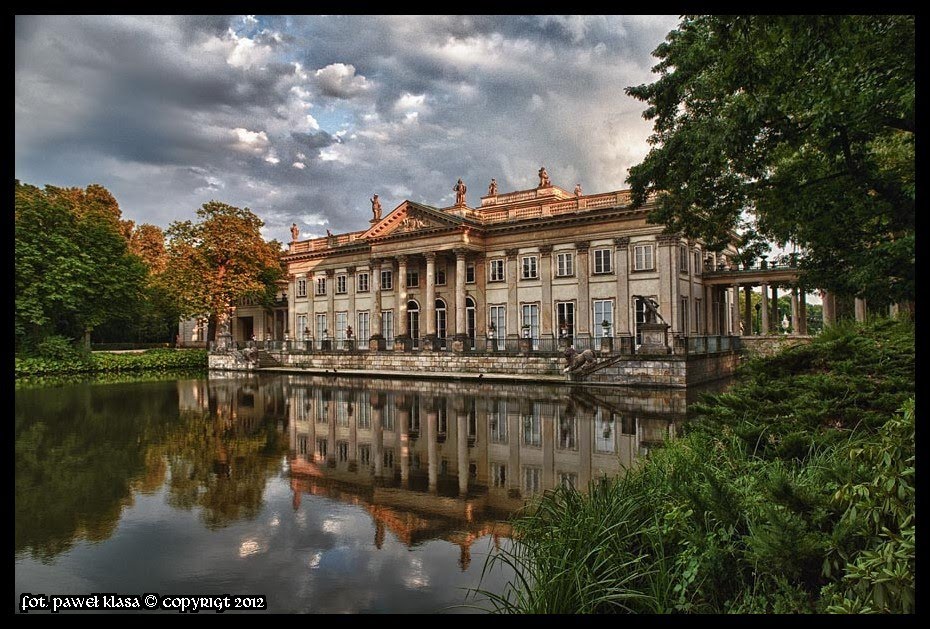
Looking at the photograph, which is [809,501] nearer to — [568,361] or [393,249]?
[568,361]

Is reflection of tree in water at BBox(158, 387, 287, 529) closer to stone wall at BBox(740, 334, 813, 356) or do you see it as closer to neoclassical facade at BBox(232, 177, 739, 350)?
neoclassical facade at BBox(232, 177, 739, 350)

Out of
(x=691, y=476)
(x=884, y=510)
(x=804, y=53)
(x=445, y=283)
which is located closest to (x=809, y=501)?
(x=884, y=510)

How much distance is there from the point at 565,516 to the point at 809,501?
2127 mm

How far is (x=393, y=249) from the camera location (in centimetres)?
4075

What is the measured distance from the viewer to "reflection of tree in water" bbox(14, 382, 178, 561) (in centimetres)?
695

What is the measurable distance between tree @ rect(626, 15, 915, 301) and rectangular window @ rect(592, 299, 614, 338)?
1567cm

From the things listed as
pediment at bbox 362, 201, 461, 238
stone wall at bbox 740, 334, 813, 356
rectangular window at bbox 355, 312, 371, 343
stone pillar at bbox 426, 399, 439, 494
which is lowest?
stone pillar at bbox 426, 399, 439, 494

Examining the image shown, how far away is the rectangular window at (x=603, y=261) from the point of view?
1339 inches

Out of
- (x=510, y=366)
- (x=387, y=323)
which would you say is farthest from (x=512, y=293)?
(x=387, y=323)

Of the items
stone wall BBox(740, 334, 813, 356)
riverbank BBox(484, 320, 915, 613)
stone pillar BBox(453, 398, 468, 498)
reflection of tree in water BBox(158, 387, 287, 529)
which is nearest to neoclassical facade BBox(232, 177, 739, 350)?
stone wall BBox(740, 334, 813, 356)

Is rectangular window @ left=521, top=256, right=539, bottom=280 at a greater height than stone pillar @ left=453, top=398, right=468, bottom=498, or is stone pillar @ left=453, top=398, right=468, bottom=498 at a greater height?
rectangular window @ left=521, top=256, right=539, bottom=280

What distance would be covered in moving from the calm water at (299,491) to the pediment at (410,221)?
68.7 feet
